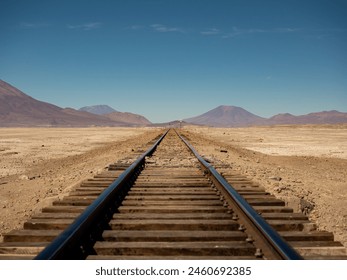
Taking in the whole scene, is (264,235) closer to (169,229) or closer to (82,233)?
(169,229)

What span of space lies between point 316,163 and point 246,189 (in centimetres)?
804

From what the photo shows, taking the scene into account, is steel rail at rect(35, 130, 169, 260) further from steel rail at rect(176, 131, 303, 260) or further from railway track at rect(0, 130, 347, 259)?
steel rail at rect(176, 131, 303, 260)

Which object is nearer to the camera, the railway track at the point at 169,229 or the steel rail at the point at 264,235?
the steel rail at the point at 264,235

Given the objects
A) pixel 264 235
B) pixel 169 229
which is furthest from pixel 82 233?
pixel 264 235

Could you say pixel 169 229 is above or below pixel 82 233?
below

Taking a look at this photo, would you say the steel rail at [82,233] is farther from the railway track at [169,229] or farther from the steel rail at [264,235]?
the steel rail at [264,235]

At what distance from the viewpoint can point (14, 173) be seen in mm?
10070

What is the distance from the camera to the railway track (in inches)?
119

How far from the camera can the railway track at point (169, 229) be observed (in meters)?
3.02

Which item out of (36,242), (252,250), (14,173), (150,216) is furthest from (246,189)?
(14,173)

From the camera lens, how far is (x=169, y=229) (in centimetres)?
376

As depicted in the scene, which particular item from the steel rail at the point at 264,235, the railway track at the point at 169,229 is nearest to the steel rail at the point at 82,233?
the railway track at the point at 169,229

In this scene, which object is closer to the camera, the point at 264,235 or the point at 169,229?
the point at 264,235

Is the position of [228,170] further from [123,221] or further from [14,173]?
[14,173]
